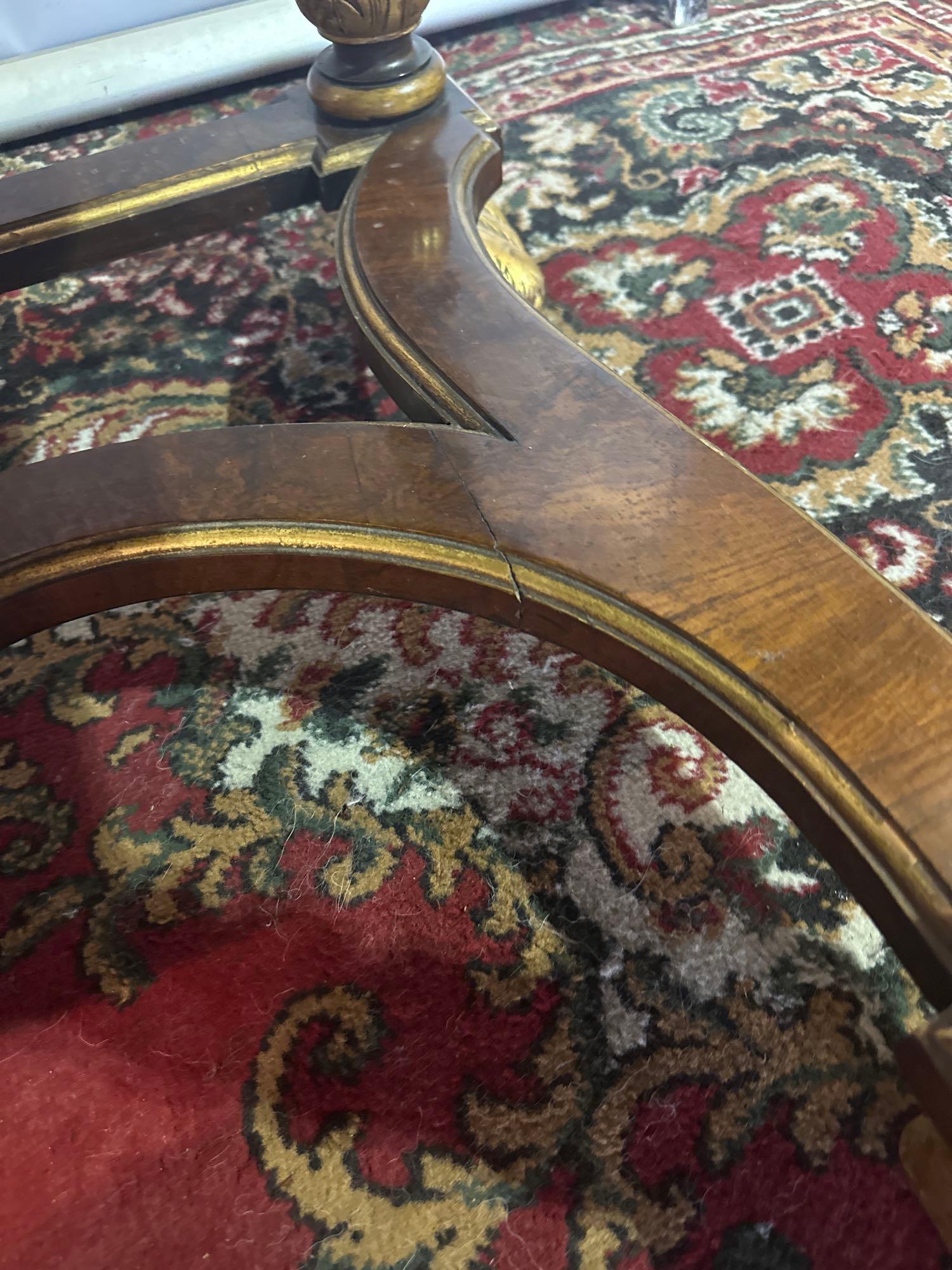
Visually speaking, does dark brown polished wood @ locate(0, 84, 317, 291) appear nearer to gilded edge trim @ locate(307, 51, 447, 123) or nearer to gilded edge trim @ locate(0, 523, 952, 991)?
gilded edge trim @ locate(307, 51, 447, 123)

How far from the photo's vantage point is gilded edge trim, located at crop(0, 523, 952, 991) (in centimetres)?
30

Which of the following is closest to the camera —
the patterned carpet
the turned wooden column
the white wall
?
the patterned carpet

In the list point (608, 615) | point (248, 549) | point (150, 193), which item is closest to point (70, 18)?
point (150, 193)

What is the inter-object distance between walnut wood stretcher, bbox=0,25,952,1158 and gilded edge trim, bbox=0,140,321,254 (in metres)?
0.20

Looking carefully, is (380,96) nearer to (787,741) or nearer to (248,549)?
(248,549)

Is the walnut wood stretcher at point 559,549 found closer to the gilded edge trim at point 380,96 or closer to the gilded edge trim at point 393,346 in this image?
the gilded edge trim at point 393,346

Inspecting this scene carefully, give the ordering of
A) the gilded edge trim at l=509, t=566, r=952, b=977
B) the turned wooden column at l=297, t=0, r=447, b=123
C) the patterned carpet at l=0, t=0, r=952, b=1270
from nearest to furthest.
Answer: the gilded edge trim at l=509, t=566, r=952, b=977, the patterned carpet at l=0, t=0, r=952, b=1270, the turned wooden column at l=297, t=0, r=447, b=123

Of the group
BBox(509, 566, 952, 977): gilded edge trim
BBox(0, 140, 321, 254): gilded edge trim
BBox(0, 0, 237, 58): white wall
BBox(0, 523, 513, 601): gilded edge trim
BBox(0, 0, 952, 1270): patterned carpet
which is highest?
BBox(0, 0, 237, 58): white wall

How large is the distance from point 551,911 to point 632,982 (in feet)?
0.18

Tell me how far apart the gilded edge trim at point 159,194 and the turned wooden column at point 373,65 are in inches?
1.9

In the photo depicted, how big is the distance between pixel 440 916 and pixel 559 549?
222mm

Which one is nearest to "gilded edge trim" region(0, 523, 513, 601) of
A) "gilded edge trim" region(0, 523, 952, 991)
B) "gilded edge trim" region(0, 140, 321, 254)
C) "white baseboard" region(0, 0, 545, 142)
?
"gilded edge trim" region(0, 523, 952, 991)

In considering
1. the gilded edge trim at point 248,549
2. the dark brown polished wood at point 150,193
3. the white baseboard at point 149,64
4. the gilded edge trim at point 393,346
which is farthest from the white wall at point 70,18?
the gilded edge trim at point 248,549

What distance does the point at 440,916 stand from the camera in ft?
1.65
